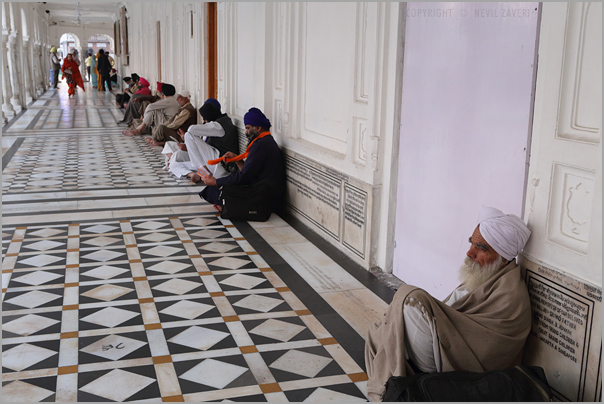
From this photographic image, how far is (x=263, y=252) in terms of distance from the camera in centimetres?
355

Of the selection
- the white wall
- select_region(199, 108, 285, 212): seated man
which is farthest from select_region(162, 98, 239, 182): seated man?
select_region(199, 108, 285, 212): seated man

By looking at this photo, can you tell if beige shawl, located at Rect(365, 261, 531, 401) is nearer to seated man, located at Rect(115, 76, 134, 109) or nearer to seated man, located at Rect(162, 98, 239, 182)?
seated man, located at Rect(162, 98, 239, 182)

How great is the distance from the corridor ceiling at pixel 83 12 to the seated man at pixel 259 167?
14.1 m

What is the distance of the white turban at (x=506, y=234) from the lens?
1957 mm

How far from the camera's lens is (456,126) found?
2516 millimetres

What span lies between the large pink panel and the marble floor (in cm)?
37

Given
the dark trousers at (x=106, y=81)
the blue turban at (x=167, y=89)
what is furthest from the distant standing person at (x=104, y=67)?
the blue turban at (x=167, y=89)

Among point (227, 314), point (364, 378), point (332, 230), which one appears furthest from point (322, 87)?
point (364, 378)

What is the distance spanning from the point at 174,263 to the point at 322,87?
1.47m

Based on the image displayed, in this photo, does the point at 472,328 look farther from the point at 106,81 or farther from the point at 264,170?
the point at 106,81

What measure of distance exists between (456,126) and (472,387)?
1156mm

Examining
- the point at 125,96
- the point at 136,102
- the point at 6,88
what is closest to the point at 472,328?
the point at 136,102

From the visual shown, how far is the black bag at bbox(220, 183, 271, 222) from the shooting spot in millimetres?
4121

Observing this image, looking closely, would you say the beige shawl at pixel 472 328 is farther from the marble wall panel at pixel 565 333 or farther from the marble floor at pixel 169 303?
the marble floor at pixel 169 303
